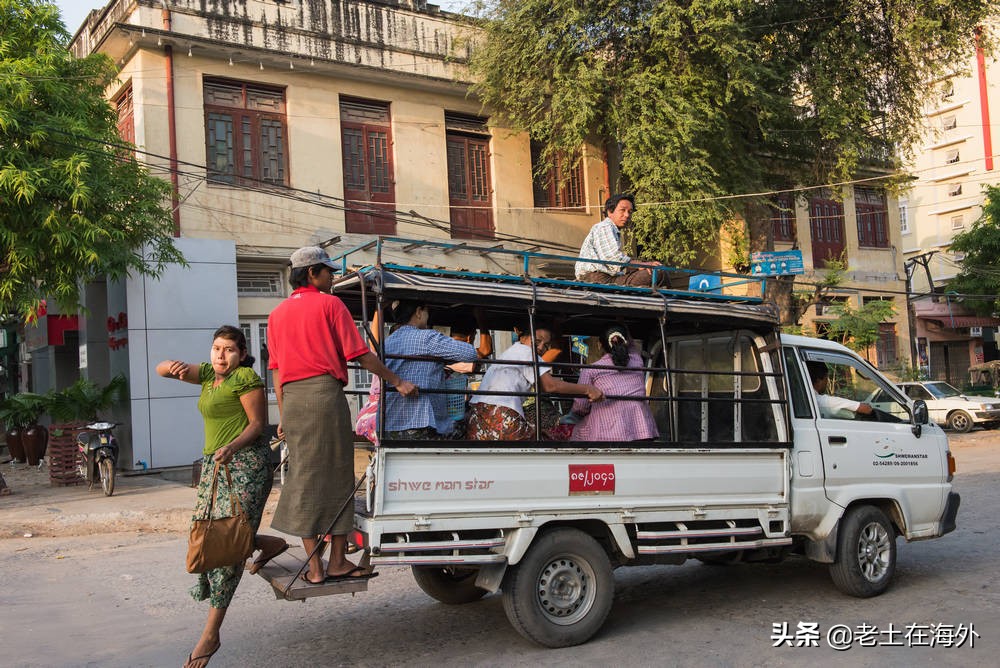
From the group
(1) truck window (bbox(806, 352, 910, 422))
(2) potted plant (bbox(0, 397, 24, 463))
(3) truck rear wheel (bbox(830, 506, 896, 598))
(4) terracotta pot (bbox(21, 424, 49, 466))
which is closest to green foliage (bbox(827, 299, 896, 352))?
(1) truck window (bbox(806, 352, 910, 422))

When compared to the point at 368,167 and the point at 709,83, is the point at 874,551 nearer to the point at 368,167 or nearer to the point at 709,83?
the point at 709,83

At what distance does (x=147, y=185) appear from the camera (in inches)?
472

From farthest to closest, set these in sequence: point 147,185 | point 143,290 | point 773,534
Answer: point 143,290 < point 147,185 < point 773,534

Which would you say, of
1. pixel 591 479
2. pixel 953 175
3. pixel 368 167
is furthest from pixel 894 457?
pixel 953 175

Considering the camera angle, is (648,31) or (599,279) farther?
(648,31)

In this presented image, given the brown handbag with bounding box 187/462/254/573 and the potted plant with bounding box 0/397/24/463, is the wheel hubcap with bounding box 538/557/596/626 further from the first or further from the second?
the potted plant with bounding box 0/397/24/463

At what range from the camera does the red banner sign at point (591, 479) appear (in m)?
4.88

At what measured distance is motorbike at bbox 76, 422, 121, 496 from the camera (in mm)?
11938

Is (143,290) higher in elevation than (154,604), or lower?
higher

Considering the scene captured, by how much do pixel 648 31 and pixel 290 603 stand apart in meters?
13.1

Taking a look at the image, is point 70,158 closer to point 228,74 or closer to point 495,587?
point 228,74

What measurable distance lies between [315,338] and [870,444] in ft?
13.2

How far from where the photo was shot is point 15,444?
16.7 metres

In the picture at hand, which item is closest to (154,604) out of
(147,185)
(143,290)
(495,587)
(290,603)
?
(290,603)
